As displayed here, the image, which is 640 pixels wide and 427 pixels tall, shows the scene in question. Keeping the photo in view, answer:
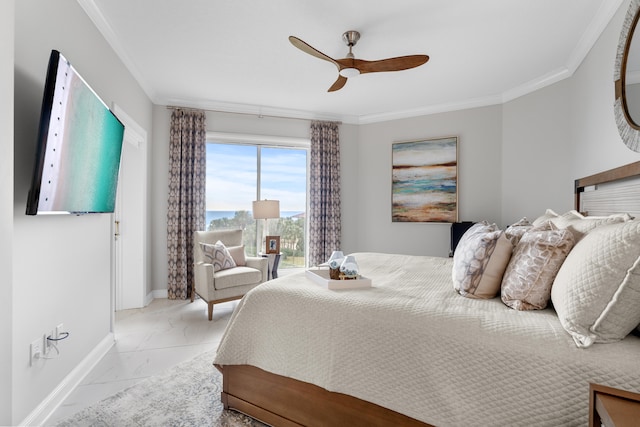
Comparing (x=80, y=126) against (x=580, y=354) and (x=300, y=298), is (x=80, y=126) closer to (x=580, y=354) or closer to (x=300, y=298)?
(x=300, y=298)

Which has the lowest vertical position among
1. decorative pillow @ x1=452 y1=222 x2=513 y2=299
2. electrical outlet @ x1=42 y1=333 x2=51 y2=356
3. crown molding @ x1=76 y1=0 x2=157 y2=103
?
electrical outlet @ x1=42 y1=333 x2=51 y2=356

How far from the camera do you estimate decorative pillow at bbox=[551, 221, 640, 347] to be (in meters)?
1.12

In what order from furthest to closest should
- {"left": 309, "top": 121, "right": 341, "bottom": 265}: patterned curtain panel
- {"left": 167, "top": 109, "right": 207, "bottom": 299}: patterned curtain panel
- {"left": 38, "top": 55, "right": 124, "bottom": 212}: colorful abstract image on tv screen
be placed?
{"left": 309, "top": 121, "right": 341, "bottom": 265}: patterned curtain panel, {"left": 167, "top": 109, "right": 207, "bottom": 299}: patterned curtain panel, {"left": 38, "top": 55, "right": 124, "bottom": 212}: colorful abstract image on tv screen

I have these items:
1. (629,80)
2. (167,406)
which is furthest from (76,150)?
(629,80)

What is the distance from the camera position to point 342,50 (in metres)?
3.10

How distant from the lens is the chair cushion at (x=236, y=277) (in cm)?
353

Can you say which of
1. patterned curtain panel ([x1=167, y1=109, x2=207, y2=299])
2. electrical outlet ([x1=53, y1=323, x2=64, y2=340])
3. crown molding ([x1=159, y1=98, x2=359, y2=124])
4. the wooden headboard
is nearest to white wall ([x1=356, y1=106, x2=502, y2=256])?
crown molding ([x1=159, y1=98, x2=359, y2=124])

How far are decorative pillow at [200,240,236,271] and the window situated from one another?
1.05 m

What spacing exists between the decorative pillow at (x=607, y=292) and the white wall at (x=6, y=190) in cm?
221

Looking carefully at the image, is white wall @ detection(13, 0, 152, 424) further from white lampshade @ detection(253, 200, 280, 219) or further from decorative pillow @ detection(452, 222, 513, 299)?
decorative pillow @ detection(452, 222, 513, 299)

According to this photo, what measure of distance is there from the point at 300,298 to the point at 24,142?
162cm

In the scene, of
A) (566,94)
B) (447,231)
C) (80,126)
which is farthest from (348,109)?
(80,126)

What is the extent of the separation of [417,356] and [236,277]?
263cm

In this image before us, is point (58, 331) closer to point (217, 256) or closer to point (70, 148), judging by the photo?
point (70, 148)
